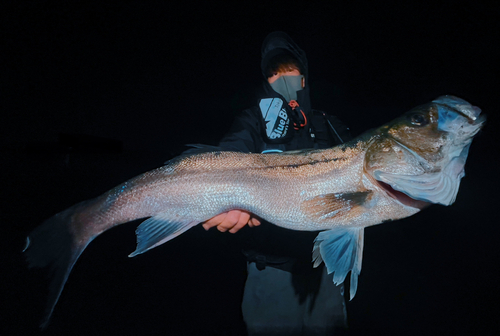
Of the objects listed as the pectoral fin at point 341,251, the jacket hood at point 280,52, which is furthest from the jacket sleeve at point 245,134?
the pectoral fin at point 341,251

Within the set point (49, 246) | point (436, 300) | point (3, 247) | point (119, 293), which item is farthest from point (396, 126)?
point (3, 247)

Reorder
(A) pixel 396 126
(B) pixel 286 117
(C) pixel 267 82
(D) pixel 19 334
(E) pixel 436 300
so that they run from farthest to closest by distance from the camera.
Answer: (E) pixel 436 300
(D) pixel 19 334
(C) pixel 267 82
(B) pixel 286 117
(A) pixel 396 126

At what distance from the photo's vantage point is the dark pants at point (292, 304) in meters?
1.72

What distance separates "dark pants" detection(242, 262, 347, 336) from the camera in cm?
172

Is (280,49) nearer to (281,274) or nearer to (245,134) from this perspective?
(245,134)

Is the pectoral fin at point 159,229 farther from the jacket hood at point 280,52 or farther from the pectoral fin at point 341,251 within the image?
the jacket hood at point 280,52

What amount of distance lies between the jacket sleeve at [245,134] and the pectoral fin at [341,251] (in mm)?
874

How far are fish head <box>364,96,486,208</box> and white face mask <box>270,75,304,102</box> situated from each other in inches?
45.7

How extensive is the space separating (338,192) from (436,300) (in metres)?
2.97

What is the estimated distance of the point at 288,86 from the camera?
2.13 m

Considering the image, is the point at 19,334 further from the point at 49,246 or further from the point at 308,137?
the point at 308,137

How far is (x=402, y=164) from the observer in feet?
3.59

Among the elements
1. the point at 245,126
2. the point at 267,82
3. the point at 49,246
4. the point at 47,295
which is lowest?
the point at 47,295

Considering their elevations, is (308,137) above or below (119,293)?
above
